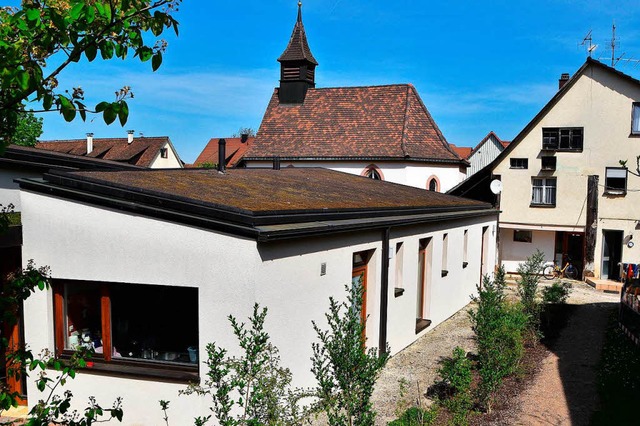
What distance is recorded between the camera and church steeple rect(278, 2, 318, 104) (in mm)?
36188

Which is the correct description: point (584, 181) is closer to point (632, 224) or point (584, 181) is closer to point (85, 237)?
point (632, 224)

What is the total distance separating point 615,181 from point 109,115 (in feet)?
90.0

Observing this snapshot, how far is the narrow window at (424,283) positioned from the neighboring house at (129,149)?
38.9 metres

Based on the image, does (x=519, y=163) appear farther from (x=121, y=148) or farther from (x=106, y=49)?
(x=121, y=148)

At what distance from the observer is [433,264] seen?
13.8 meters

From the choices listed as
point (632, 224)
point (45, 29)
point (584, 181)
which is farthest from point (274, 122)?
point (45, 29)

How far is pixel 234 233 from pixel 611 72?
2420 centimetres

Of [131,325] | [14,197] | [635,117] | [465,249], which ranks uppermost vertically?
[635,117]

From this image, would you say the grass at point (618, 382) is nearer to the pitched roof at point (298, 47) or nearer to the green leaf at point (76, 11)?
the green leaf at point (76, 11)

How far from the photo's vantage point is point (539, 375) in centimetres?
1027

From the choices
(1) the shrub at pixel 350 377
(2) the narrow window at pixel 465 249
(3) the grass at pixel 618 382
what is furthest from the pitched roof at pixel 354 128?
(1) the shrub at pixel 350 377

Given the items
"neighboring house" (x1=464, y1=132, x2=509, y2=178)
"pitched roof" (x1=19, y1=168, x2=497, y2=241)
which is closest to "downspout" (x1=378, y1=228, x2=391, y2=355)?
"pitched roof" (x1=19, y1=168, x2=497, y2=241)

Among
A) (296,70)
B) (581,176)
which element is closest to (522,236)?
(581,176)

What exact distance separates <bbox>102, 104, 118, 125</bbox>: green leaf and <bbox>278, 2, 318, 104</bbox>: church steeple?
3380 cm
